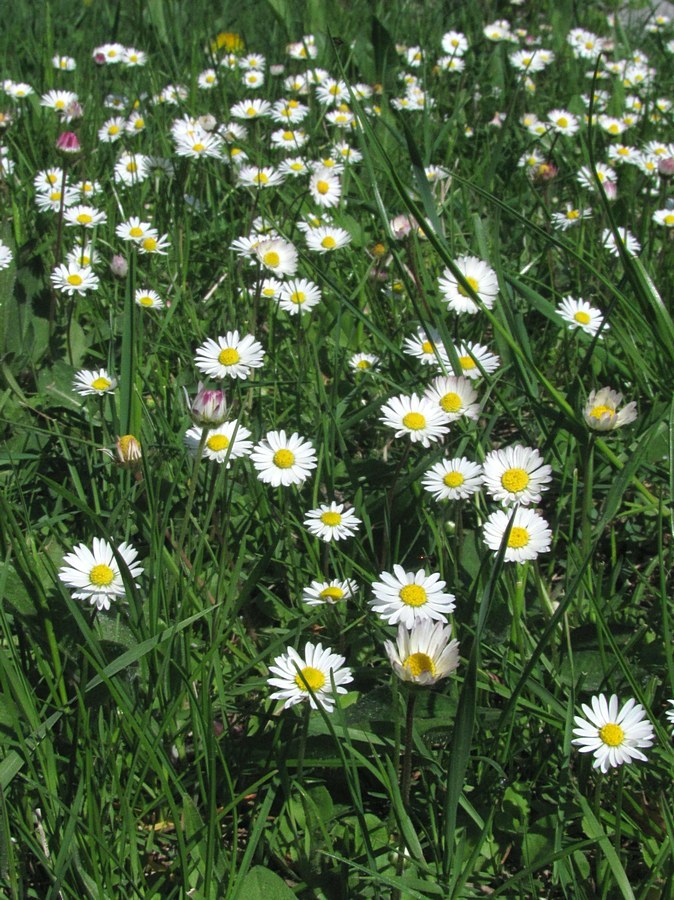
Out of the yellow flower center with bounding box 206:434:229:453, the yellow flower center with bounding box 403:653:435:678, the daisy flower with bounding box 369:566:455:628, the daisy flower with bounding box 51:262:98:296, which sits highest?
the daisy flower with bounding box 51:262:98:296

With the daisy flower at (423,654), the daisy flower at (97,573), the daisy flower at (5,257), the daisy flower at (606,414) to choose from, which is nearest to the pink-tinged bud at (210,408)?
the daisy flower at (97,573)

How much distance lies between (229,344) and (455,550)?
0.64m

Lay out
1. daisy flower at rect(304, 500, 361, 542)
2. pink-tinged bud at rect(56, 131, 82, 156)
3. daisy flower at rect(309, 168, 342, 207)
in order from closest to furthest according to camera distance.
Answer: daisy flower at rect(304, 500, 361, 542)
pink-tinged bud at rect(56, 131, 82, 156)
daisy flower at rect(309, 168, 342, 207)

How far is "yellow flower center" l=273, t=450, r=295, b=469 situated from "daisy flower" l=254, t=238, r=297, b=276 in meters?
0.63

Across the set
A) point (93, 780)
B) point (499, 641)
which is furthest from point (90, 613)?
point (499, 641)

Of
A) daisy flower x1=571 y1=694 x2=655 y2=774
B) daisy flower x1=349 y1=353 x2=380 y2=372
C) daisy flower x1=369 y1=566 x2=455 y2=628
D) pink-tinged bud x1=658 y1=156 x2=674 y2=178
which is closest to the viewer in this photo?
daisy flower x1=571 y1=694 x2=655 y2=774

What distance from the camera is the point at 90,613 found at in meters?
1.41

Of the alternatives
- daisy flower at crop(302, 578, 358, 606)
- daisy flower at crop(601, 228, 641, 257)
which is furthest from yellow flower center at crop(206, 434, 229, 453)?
daisy flower at crop(601, 228, 641, 257)

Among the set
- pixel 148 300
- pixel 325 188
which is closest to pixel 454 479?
pixel 148 300

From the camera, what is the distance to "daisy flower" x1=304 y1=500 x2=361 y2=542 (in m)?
1.60

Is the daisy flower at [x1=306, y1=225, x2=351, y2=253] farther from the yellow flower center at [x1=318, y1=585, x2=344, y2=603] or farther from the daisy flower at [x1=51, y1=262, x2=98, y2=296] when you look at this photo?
the yellow flower center at [x1=318, y1=585, x2=344, y2=603]

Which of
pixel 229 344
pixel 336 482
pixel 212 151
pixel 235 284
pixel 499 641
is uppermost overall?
pixel 212 151

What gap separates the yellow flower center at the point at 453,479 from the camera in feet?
5.11

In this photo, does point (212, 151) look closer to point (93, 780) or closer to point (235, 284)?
point (235, 284)
